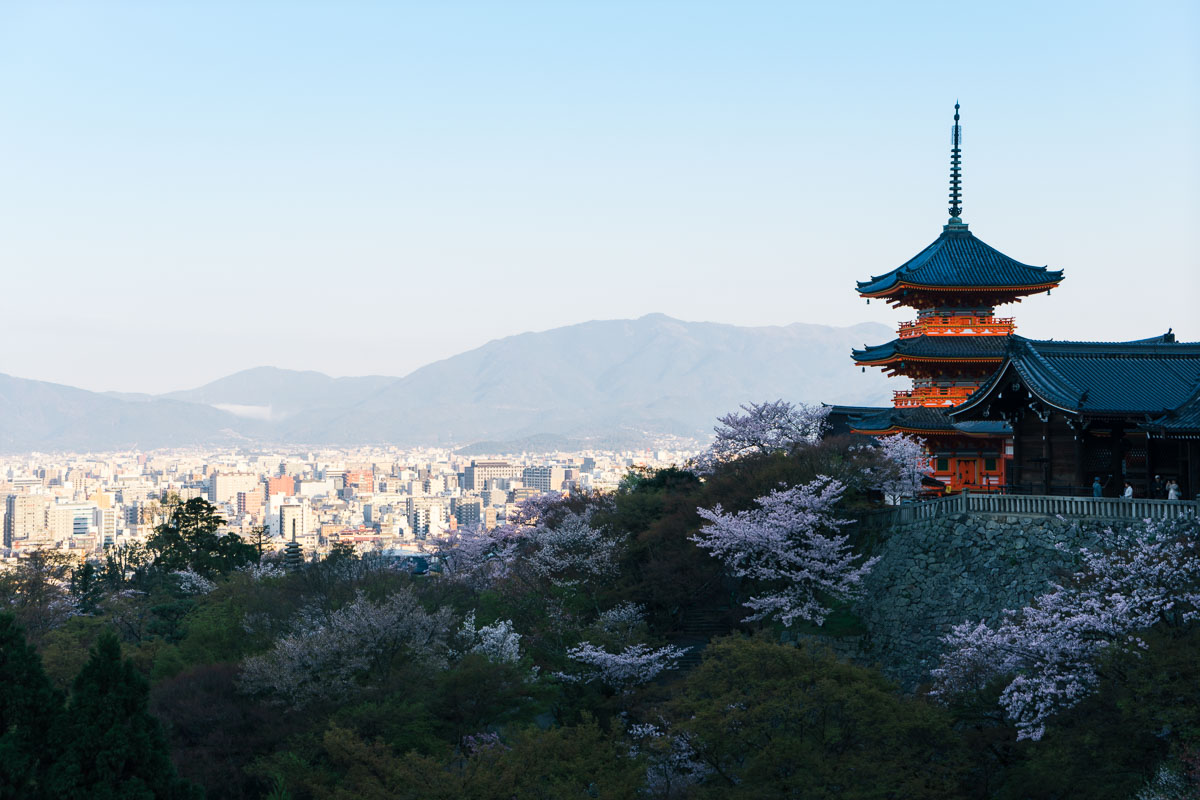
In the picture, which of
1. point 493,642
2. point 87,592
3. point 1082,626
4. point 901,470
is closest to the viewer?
point 1082,626

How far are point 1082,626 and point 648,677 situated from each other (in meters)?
10.1

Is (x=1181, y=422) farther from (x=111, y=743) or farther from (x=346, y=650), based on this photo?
(x=111, y=743)

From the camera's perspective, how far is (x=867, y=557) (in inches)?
1071

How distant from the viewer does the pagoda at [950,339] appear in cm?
3197

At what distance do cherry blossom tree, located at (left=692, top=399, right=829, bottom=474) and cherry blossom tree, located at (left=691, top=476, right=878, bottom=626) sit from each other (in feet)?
26.1

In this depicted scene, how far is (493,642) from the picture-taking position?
27125 mm

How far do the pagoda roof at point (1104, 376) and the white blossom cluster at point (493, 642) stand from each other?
33.7 feet

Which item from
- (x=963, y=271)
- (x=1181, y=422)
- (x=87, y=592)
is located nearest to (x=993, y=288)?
(x=963, y=271)

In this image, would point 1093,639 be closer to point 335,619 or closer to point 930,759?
point 930,759

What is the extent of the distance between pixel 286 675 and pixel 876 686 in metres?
11.4

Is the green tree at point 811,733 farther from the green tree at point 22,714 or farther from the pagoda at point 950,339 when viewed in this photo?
the pagoda at point 950,339

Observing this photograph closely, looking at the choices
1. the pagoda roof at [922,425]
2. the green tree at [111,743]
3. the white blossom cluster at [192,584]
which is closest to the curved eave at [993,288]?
the pagoda roof at [922,425]

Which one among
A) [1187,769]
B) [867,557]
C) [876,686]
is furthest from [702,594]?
[1187,769]

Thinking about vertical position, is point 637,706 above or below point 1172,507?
below
